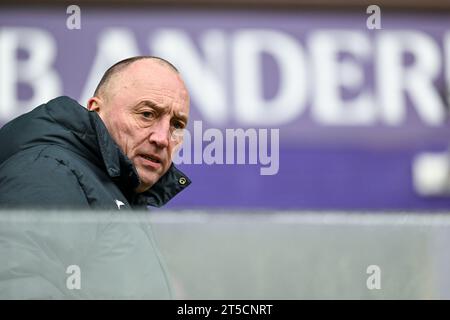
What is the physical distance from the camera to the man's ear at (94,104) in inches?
88.3

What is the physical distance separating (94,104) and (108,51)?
139 mm

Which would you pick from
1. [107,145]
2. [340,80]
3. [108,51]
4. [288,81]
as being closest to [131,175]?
[107,145]

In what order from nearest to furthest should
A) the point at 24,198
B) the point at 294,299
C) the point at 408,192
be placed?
the point at 24,198 → the point at 294,299 → the point at 408,192

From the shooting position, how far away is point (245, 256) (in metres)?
1.93

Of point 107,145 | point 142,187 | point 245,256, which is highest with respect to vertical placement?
point 107,145

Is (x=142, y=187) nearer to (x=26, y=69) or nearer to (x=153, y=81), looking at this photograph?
(x=153, y=81)

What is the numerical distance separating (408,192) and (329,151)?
215 mm

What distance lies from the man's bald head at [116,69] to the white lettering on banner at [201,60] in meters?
0.02

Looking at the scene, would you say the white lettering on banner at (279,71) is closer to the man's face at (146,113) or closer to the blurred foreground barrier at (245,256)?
the man's face at (146,113)

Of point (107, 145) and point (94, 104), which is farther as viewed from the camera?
point (94, 104)

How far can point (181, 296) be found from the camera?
1940 mm
